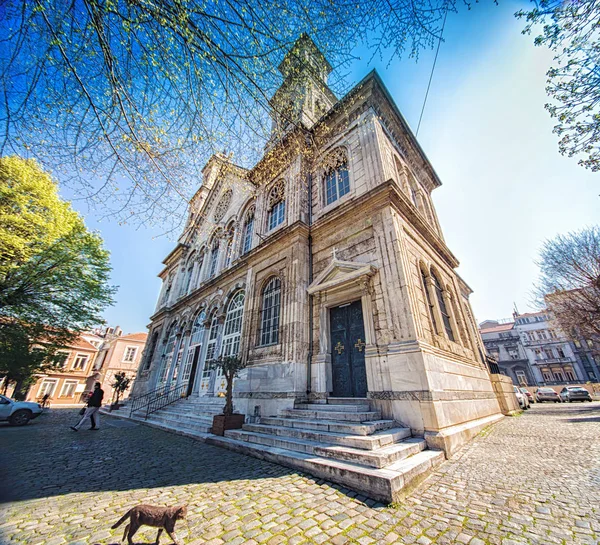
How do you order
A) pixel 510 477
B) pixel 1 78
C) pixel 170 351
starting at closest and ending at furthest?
1. pixel 1 78
2. pixel 510 477
3. pixel 170 351

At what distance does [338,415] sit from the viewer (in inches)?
216

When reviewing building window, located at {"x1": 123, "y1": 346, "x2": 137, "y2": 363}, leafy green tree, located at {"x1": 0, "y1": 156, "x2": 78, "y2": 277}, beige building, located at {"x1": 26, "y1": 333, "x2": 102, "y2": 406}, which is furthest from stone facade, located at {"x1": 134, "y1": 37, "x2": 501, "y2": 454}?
beige building, located at {"x1": 26, "y1": 333, "x2": 102, "y2": 406}

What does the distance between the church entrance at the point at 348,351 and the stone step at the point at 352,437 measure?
5.73ft

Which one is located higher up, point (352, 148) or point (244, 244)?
point (352, 148)

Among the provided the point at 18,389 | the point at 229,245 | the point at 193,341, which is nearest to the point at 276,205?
the point at 229,245

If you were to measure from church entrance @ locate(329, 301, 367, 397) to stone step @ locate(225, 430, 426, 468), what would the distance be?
195cm

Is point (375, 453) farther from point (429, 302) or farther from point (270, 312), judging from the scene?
point (270, 312)

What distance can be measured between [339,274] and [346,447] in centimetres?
467

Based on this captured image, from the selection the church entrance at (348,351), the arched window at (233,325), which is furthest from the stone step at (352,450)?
the arched window at (233,325)

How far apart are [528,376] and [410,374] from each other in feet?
169

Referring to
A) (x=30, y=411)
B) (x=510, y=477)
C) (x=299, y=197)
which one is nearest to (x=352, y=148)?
(x=299, y=197)

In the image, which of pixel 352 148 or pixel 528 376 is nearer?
pixel 352 148

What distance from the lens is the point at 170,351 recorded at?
16.5m

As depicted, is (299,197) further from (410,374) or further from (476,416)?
(476,416)
